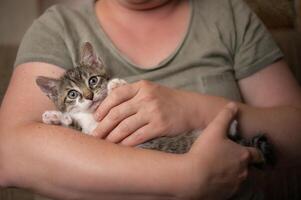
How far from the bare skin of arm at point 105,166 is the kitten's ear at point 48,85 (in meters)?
0.10

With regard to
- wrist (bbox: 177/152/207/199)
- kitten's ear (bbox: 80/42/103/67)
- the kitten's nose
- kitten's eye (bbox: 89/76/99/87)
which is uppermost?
kitten's ear (bbox: 80/42/103/67)

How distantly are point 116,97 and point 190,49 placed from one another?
0.27 m

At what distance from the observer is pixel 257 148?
36.9 inches

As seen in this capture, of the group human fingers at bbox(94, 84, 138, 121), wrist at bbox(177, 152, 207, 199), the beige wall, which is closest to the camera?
wrist at bbox(177, 152, 207, 199)

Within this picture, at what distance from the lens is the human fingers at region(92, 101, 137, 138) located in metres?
0.86

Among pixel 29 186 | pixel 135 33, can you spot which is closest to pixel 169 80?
pixel 135 33

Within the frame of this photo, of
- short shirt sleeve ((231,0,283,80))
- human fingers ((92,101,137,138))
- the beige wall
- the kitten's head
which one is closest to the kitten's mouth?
the kitten's head

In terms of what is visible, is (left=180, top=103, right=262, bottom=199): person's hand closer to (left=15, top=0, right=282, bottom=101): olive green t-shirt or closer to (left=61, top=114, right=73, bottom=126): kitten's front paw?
(left=15, top=0, right=282, bottom=101): olive green t-shirt

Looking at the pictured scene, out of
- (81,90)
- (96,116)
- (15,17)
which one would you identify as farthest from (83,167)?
(15,17)

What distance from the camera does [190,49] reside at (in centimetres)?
103

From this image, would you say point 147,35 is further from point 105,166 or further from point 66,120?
point 105,166

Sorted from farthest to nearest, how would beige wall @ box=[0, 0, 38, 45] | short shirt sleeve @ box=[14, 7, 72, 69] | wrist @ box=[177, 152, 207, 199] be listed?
beige wall @ box=[0, 0, 38, 45] → short shirt sleeve @ box=[14, 7, 72, 69] → wrist @ box=[177, 152, 207, 199]

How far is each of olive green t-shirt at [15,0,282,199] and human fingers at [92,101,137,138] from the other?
0.45 feet

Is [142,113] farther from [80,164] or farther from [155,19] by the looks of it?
[155,19]
